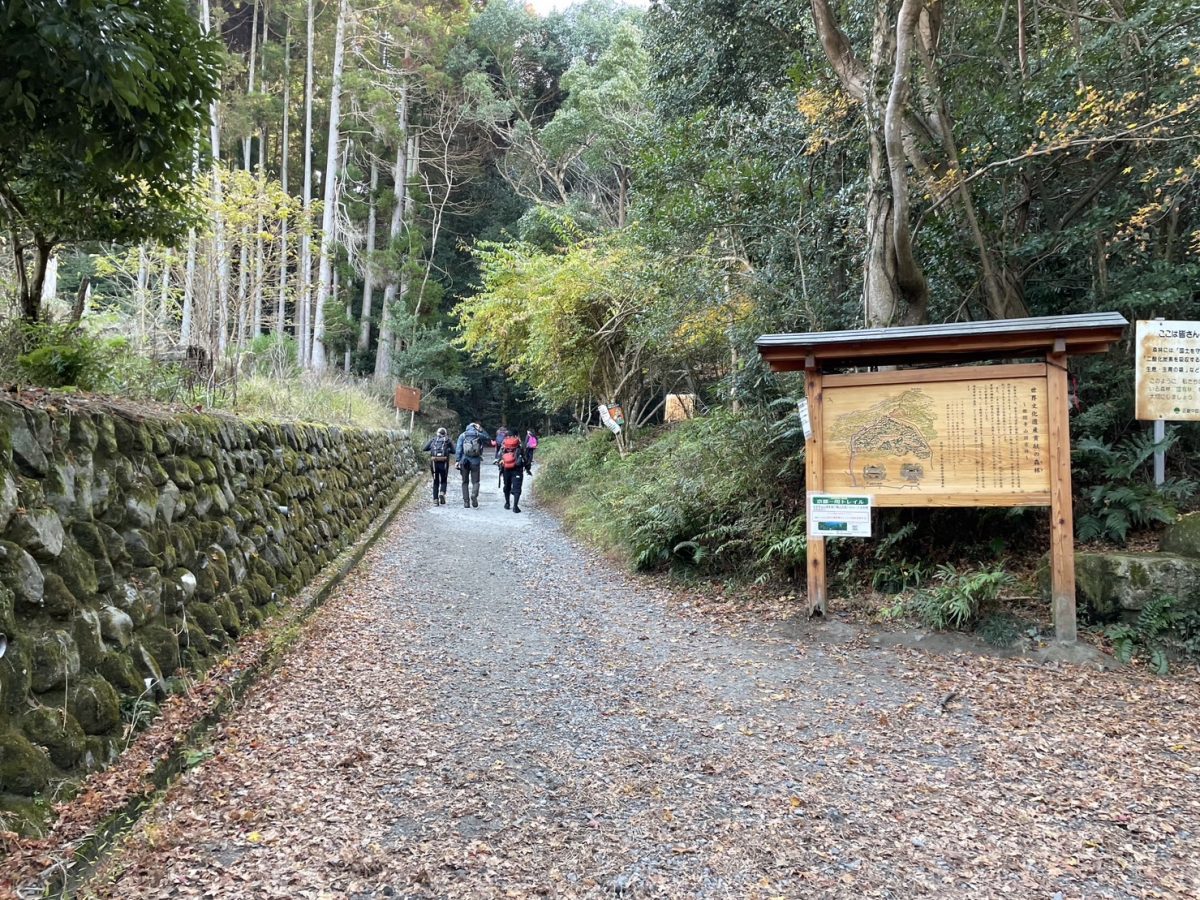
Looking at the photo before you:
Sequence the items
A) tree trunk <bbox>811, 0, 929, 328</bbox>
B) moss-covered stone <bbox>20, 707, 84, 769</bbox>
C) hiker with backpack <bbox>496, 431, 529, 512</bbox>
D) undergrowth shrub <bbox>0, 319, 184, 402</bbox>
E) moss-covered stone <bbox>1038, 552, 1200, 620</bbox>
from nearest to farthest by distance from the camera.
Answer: moss-covered stone <bbox>20, 707, 84, 769</bbox>
undergrowth shrub <bbox>0, 319, 184, 402</bbox>
moss-covered stone <bbox>1038, 552, 1200, 620</bbox>
tree trunk <bbox>811, 0, 929, 328</bbox>
hiker with backpack <bbox>496, 431, 529, 512</bbox>

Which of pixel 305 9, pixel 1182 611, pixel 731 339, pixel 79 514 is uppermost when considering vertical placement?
pixel 305 9

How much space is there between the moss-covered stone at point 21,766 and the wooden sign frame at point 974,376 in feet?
17.3

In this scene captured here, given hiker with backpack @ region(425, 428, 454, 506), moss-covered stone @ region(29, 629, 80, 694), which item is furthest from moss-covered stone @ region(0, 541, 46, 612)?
hiker with backpack @ region(425, 428, 454, 506)

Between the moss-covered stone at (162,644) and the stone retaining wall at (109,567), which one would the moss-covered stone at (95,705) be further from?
the moss-covered stone at (162,644)

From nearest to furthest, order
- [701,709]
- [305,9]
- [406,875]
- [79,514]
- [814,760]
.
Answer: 1. [406,875]
2. [79,514]
3. [814,760]
4. [701,709]
5. [305,9]

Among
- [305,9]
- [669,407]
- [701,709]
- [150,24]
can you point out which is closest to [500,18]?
[305,9]

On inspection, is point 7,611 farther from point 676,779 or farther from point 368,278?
point 368,278

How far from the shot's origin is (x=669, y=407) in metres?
18.1

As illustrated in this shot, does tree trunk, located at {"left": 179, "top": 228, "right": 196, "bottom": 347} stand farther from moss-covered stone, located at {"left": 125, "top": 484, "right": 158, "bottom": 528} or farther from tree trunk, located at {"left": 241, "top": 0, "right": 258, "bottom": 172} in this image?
tree trunk, located at {"left": 241, "top": 0, "right": 258, "bottom": 172}

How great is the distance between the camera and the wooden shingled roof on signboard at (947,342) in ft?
16.7

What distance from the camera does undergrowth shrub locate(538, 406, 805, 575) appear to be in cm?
716

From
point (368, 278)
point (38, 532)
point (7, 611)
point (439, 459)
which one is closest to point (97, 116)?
point (38, 532)

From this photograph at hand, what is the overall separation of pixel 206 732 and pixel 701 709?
2890mm

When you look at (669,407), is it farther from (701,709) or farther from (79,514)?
(79,514)
